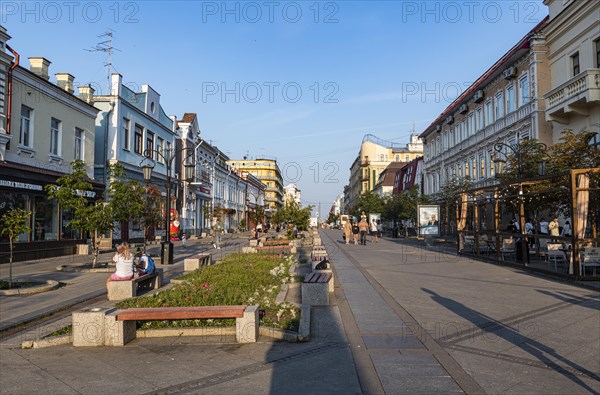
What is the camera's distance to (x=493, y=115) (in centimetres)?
3369

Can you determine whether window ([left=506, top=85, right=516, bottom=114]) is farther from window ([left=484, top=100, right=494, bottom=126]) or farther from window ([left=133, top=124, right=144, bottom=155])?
window ([left=133, top=124, right=144, bottom=155])

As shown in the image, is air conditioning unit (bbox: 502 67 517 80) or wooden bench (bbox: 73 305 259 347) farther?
air conditioning unit (bbox: 502 67 517 80)

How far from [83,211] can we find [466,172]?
1269 inches

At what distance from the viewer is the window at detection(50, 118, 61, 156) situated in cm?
2245

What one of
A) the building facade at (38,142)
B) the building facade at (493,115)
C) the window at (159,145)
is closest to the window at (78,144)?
the building facade at (38,142)

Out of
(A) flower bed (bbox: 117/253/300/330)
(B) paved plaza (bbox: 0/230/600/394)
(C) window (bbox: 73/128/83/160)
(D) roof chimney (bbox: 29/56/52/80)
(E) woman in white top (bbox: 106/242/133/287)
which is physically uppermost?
(D) roof chimney (bbox: 29/56/52/80)

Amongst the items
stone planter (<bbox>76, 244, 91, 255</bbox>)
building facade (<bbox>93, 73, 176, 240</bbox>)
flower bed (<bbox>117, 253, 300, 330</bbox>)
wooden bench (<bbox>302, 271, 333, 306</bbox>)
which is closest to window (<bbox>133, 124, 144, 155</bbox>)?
building facade (<bbox>93, 73, 176, 240</bbox>)

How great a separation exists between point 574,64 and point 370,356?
24.0 meters

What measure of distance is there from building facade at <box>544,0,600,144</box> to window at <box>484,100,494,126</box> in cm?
780

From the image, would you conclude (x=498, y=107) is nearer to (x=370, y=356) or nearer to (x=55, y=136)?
(x=55, y=136)

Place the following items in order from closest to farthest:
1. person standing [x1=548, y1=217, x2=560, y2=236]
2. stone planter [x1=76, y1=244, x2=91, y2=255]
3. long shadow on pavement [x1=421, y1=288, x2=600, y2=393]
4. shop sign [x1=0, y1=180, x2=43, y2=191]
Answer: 1. long shadow on pavement [x1=421, y1=288, x2=600, y2=393]
2. shop sign [x1=0, y1=180, x2=43, y2=191]
3. person standing [x1=548, y1=217, x2=560, y2=236]
4. stone planter [x1=76, y1=244, x2=91, y2=255]

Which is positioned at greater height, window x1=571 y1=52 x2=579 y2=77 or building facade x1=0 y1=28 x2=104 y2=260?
window x1=571 y1=52 x2=579 y2=77

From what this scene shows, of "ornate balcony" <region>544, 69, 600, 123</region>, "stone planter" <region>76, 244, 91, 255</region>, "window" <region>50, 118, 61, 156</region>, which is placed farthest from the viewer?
"stone planter" <region>76, 244, 91, 255</region>

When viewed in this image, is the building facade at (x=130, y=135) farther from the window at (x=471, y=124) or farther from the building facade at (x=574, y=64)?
the window at (x=471, y=124)
